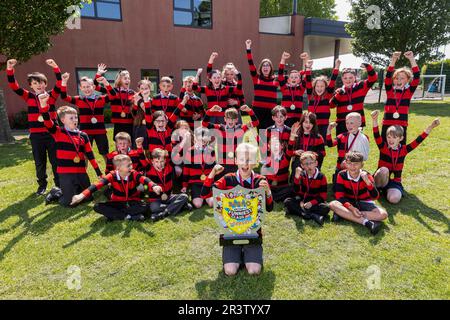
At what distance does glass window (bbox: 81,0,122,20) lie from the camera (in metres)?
14.3

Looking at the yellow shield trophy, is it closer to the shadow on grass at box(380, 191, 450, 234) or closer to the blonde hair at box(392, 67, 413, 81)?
the shadow on grass at box(380, 191, 450, 234)

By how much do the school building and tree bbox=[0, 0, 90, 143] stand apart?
167 inches

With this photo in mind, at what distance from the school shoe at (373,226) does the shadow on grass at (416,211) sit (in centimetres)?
36

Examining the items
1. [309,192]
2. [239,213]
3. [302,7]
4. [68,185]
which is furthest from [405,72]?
[302,7]

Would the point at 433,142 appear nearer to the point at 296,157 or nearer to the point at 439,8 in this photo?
the point at 296,157

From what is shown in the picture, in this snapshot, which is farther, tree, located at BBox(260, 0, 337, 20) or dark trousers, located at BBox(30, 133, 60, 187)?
tree, located at BBox(260, 0, 337, 20)

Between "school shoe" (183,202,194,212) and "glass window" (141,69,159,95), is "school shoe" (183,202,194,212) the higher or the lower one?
the lower one

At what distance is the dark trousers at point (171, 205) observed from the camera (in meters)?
4.96

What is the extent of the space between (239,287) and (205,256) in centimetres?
71

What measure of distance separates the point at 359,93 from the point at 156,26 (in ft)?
41.4

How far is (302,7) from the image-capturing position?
3875 cm

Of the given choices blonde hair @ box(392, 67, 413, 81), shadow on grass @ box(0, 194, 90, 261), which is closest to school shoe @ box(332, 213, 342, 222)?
blonde hair @ box(392, 67, 413, 81)

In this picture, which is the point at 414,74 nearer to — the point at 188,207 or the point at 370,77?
the point at 370,77
